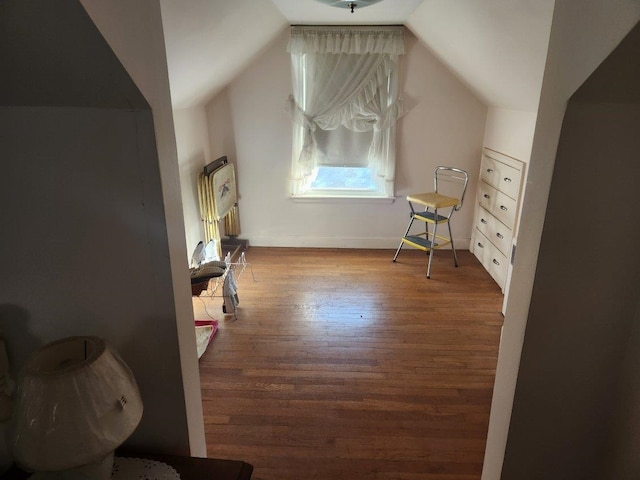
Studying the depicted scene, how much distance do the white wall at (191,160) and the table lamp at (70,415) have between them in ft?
7.94

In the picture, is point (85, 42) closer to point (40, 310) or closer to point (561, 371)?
point (40, 310)

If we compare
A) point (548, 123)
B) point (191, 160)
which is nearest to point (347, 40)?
point (191, 160)

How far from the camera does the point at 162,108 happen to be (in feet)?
3.18

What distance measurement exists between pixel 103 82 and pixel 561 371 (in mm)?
1272

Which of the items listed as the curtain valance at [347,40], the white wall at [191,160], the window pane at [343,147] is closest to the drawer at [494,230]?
the window pane at [343,147]

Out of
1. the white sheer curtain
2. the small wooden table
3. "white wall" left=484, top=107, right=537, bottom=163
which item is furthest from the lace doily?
the white sheer curtain

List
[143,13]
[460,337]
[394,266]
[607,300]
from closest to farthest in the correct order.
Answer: [143,13]
[607,300]
[460,337]
[394,266]

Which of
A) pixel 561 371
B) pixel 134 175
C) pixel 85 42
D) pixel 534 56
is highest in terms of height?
pixel 534 56

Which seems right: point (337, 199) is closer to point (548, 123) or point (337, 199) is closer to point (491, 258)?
point (491, 258)

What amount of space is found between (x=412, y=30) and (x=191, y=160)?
2099 mm

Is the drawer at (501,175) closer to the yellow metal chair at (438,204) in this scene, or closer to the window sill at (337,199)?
the yellow metal chair at (438,204)

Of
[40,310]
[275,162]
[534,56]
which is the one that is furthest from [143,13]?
[275,162]

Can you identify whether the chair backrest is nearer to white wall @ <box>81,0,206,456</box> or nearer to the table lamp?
white wall @ <box>81,0,206,456</box>

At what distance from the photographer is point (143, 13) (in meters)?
0.87
